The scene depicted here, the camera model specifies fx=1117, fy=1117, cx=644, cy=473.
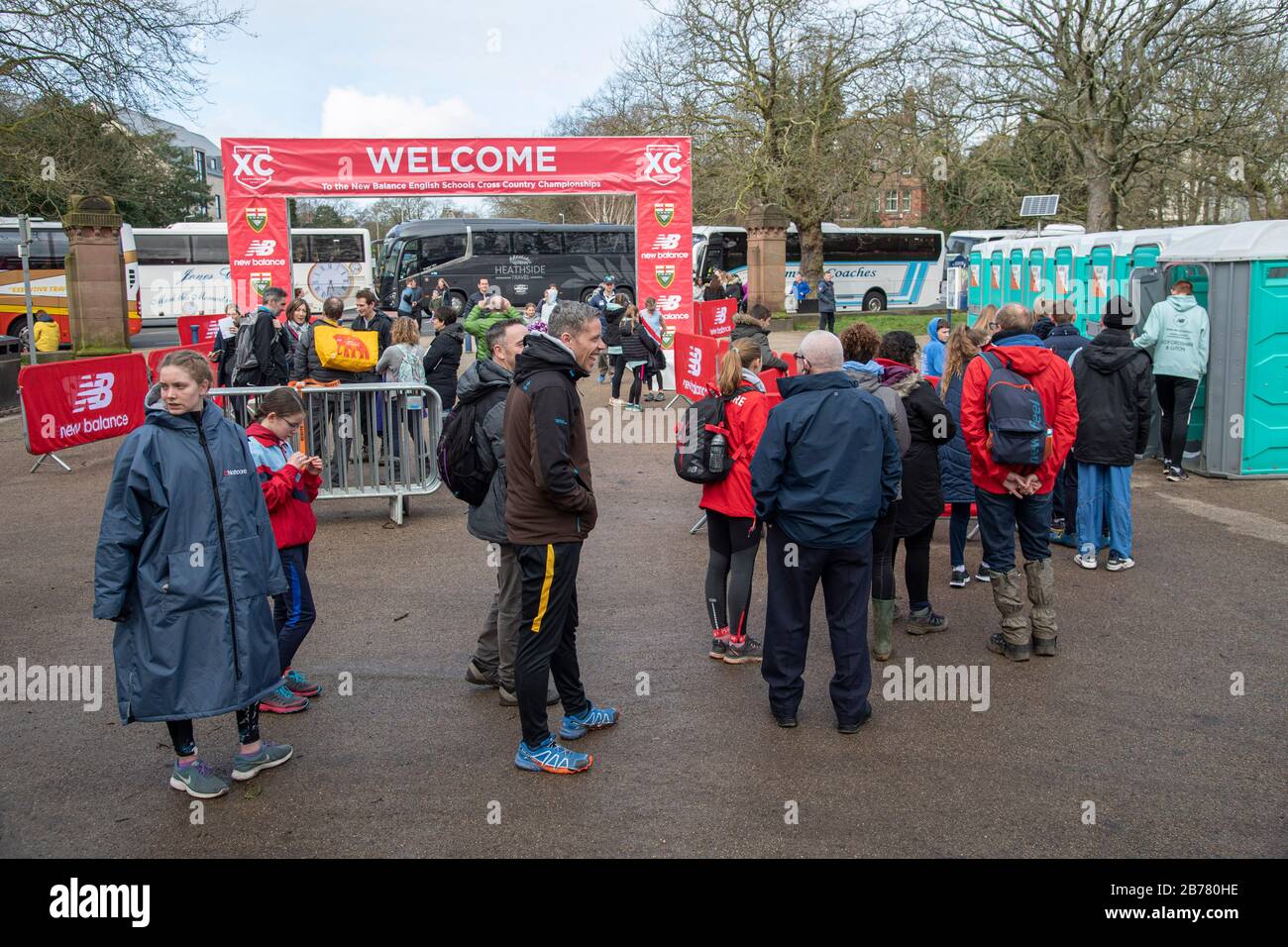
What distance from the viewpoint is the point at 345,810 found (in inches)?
178

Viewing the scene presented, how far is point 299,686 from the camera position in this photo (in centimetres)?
580

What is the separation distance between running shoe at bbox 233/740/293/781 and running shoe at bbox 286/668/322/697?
0.62 m

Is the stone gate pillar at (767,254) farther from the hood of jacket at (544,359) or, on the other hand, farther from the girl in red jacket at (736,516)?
the hood of jacket at (544,359)

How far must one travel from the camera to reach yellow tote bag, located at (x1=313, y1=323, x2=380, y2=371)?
980 cm

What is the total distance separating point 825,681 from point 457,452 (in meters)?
2.29

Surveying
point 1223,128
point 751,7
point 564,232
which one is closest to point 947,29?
point 1223,128

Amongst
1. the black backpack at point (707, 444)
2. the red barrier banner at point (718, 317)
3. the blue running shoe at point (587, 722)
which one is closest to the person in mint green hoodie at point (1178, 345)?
the black backpack at point (707, 444)

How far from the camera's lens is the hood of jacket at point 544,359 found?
463 cm

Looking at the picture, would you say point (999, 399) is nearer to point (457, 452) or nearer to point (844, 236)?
point (457, 452)

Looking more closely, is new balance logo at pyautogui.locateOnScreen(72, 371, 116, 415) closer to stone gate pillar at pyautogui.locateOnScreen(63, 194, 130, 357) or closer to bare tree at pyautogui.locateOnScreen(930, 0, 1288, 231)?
stone gate pillar at pyautogui.locateOnScreen(63, 194, 130, 357)

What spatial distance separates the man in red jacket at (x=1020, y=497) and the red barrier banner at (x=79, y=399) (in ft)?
31.9

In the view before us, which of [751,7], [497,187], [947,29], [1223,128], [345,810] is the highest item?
[751,7]

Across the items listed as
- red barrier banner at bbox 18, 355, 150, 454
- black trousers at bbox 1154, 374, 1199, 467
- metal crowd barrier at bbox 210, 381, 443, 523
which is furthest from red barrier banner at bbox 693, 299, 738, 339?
metal crowd barrier at bbox 210, 381, 443, 523

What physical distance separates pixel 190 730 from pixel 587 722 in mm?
1744
